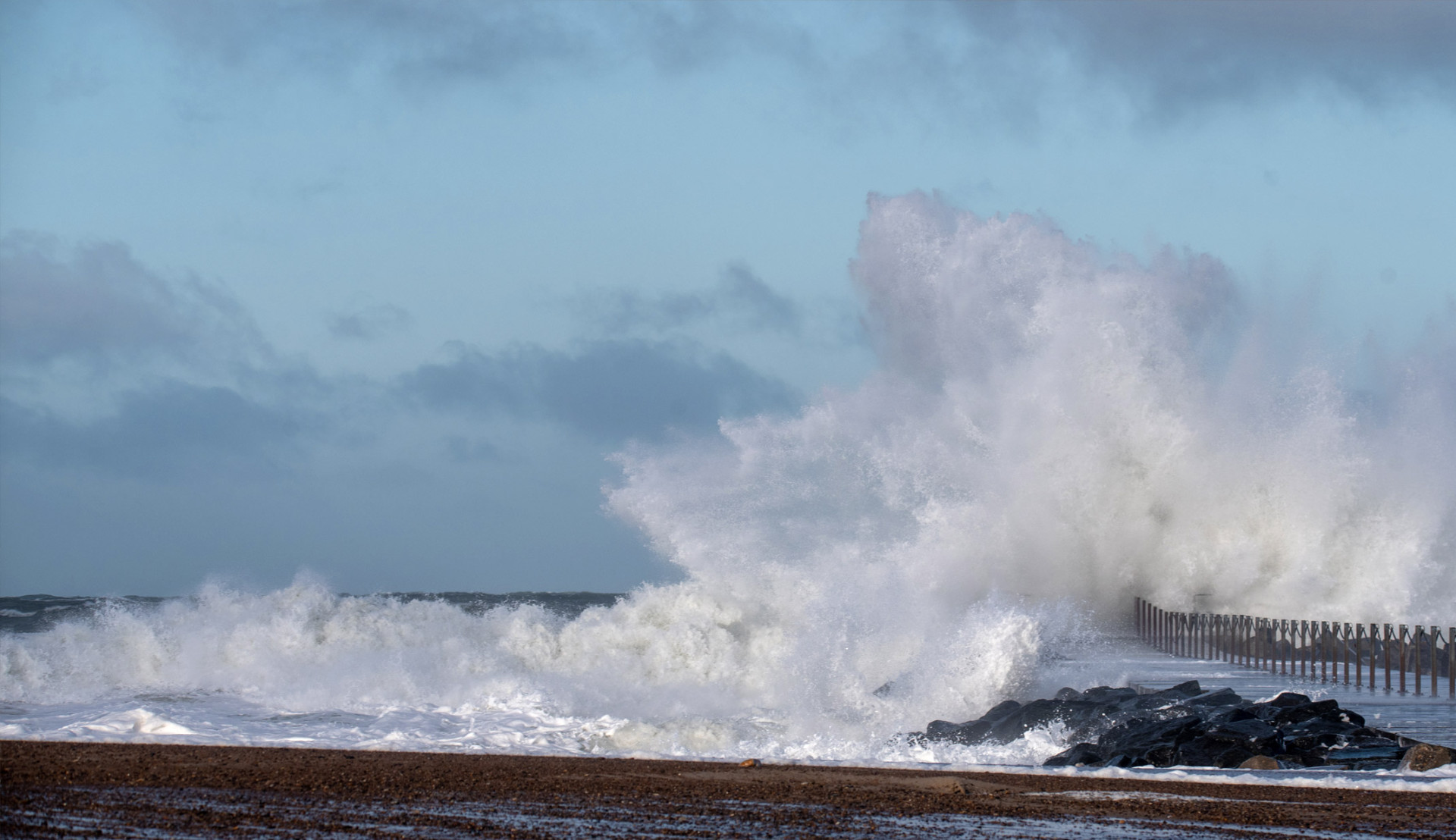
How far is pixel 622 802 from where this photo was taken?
8.66 meters

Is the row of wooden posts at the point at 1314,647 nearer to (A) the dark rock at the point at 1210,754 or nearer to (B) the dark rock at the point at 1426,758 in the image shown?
(A) the dark rock at the point at 1210,754

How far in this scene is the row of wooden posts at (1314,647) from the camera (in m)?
19.3

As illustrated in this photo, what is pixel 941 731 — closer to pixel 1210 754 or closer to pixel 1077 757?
pixel 1077 757

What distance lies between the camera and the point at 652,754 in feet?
41.1

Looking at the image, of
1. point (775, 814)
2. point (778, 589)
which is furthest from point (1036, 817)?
point (778, 589)

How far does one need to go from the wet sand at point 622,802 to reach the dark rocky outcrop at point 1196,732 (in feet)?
6.50

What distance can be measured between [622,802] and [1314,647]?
1669 centimetres

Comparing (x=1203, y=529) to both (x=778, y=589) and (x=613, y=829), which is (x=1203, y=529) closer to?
(x=778, y=589)

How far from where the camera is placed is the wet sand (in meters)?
7.45

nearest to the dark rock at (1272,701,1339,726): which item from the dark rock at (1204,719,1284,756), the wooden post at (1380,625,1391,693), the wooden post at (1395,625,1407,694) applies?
the dark rock at (1204,719,1284,756)

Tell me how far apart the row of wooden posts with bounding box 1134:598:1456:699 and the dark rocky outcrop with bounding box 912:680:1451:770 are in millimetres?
5355

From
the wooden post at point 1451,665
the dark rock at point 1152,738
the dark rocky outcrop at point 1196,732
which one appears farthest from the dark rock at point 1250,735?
the wooden post at point 1451,665

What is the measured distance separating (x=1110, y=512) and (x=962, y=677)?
699 inches

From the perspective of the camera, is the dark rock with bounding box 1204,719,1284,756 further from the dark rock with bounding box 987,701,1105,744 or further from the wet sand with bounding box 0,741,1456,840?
the wet sand with bounding box 0,741,1456,840
